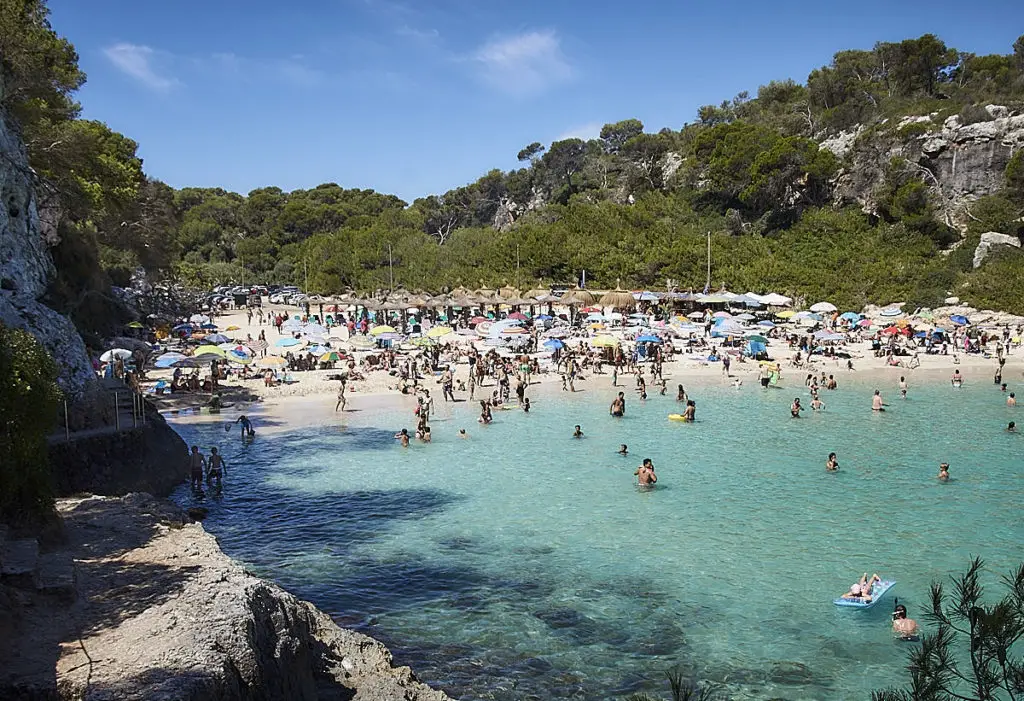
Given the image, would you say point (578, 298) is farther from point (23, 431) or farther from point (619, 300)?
point (23, 431)

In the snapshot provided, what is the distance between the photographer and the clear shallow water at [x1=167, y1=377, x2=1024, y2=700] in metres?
9.59

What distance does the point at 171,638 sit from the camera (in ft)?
22.1

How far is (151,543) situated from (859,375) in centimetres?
2748

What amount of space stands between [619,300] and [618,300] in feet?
0.21

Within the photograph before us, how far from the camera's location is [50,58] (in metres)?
27.4

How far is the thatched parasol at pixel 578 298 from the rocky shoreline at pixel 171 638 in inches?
1415

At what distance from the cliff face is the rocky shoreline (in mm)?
7380

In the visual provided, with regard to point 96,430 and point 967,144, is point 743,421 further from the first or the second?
point 967,144

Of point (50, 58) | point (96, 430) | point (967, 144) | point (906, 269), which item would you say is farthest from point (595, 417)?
point (967, 144)

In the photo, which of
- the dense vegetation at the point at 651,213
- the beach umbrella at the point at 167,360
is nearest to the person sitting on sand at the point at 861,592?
the beach umbrella at the point at 167,360

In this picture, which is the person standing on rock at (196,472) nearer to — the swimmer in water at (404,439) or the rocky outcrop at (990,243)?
the swimmer in water at (404,439)

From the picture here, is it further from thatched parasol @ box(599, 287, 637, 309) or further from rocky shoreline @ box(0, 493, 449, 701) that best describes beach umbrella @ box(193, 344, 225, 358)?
thatched parasol @ box(599, 287, 637, 309)

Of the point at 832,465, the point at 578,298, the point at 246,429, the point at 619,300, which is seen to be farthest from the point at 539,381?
the point at 619,300

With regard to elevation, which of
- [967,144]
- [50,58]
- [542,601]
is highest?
[967,144]
